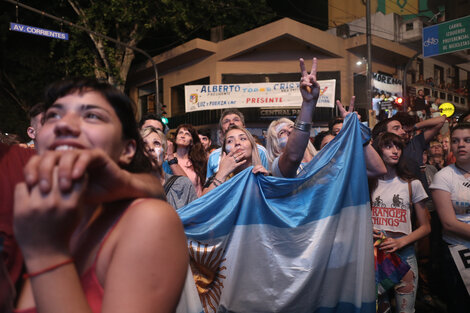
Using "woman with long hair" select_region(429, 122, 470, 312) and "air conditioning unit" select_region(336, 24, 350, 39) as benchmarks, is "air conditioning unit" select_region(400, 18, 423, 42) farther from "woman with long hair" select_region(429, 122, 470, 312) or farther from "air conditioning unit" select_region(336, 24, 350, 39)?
"woman with long hair" select_region(429, 122, 470, 312)

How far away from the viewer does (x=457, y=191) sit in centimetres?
366

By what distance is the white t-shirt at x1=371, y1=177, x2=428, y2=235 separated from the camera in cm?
373

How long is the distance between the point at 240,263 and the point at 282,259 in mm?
315

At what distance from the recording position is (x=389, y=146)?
13.1ft

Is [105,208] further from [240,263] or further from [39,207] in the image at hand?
[240,263]

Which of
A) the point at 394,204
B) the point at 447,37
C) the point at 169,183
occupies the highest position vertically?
the point at 447,37

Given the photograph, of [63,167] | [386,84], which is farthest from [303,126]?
[386,84]

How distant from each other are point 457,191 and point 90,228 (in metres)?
3.50

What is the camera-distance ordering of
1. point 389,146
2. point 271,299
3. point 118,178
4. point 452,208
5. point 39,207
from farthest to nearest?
point 389,146 → point 452,208 → point 271,299 → point 118,178 → point 39,207

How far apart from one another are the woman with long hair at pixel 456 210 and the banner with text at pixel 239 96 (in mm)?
10558

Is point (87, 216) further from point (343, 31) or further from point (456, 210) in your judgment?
point (343, 31)

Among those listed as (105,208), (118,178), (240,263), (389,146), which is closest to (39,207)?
(118,178)

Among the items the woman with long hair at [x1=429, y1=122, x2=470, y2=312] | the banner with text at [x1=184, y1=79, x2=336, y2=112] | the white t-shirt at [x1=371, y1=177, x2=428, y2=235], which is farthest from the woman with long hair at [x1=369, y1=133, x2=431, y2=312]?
the banner with text at [x1=184, y1=79, x2=336, y2=112]

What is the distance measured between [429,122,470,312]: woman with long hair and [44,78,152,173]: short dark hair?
315cm
